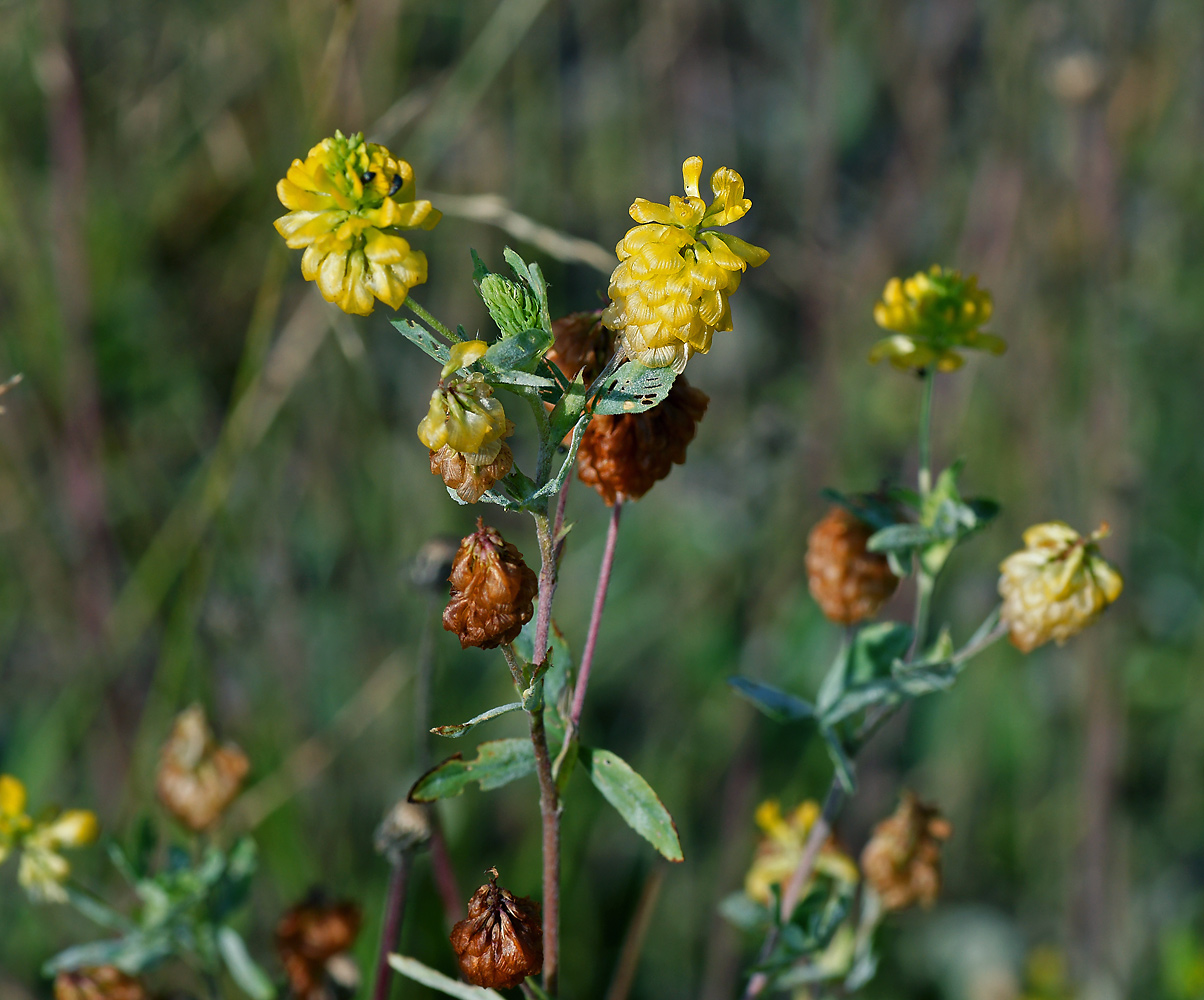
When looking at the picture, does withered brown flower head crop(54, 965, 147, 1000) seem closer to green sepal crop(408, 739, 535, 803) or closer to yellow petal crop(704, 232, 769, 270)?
green sepal crop(408, 739, 535, 803)

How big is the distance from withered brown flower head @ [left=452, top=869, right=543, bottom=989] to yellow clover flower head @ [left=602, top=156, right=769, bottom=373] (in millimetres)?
700

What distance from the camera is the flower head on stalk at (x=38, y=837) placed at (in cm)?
189

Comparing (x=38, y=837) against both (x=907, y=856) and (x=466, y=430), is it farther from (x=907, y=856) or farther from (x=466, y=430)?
(x=907, y=856)

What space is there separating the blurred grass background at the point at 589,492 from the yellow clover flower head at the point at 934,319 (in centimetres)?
138

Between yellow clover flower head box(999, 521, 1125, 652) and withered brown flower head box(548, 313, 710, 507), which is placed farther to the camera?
yellow clover flower head box(999, 521, 1125, 652)

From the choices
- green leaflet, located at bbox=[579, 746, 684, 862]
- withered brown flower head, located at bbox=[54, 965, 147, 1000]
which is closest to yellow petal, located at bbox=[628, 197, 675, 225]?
green leaflet, located at bbox=[579, 746, 684, 862]

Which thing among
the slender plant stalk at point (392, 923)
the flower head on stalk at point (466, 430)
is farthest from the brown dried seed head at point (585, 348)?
the slender plant stalk at point (392, 923)

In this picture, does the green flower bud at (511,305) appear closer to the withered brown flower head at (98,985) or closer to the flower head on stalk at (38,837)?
the flower head on stalk at (38,837)

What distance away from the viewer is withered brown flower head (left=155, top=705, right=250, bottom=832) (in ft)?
7.19

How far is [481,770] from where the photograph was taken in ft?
4.88

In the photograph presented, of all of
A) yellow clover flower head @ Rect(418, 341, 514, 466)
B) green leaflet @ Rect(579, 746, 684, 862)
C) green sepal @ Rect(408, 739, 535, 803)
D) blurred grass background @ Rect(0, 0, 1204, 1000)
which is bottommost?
blurred grass background @ Rect(0, 0, 1204, 1000)

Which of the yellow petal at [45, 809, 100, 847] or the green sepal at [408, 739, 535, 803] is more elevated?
the green sepal at [408, 739, 535, 803]

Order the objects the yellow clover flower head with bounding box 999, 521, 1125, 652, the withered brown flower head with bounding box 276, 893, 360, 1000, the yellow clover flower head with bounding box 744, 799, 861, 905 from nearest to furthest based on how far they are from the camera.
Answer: the yellow clover flower head with bounding box 999, 521, 1125, 652 → the withered brown flower head with bounding box 276, 893, 360, 1000 → the yellow clover flower head with bounding box 744, 799, 861, 905

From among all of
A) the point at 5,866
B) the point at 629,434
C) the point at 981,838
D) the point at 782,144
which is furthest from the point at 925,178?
the point at 5,866
